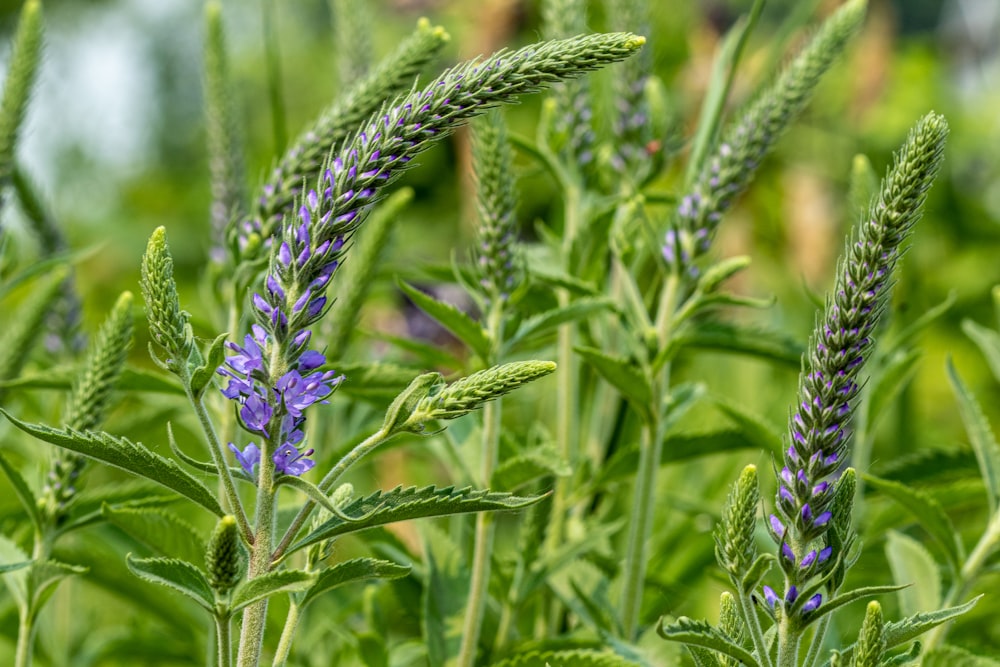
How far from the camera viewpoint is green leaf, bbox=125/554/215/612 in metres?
0.75

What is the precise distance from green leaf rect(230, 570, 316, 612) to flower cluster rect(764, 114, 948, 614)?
1.07 ft

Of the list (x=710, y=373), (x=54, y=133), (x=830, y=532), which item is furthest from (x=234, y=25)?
(x=830, y=532)

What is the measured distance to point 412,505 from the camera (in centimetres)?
73

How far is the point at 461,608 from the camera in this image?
1.25 m

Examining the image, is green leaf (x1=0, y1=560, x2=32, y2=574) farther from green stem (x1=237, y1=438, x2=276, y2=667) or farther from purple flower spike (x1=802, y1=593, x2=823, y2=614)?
purple flower spike (x1=802, y1=593, x2=823, y2=614)

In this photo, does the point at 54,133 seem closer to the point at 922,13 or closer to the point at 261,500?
the point at 261,500

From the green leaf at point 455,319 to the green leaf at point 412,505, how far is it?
1.11ft

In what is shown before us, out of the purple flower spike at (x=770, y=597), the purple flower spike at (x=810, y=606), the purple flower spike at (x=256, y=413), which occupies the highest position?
the purple flower spike at (x=256, y=413)

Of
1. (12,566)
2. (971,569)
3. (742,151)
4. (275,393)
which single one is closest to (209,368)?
(275,393)

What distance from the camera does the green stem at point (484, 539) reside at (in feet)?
3.67

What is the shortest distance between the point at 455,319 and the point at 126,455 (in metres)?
0.43

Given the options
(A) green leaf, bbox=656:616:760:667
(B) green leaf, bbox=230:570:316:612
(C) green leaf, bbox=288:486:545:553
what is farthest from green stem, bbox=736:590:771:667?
(B) green leaf, bbox=230:570:316:612

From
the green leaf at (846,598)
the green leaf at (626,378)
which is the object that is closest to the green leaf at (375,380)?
the green leaf at (626,378)

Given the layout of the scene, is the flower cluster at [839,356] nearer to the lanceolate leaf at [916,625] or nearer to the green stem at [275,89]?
the lanceolate leaf at [916,625]
